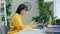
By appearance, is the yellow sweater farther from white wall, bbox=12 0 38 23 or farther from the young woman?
white wall, bbox=12 0 38 23

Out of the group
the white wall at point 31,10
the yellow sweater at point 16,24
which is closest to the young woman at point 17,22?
the yellow sweater at point 16,24

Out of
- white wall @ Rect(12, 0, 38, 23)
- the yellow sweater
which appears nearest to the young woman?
the yellow sweater

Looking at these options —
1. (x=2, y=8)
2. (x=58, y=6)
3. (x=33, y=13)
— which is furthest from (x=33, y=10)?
(x=58, y=6)

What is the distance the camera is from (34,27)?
282 cm

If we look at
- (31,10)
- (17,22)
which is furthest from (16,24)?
(31,10)

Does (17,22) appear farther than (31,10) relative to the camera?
No

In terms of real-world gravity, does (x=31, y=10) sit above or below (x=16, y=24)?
above

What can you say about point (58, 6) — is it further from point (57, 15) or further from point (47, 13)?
point (47, 13)

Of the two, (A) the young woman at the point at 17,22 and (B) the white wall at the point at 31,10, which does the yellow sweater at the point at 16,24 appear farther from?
(B) the white wall at the point at 31,10

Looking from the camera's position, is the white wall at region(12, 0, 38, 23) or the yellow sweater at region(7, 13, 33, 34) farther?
the white wall at region(12, 0, 38, 23)

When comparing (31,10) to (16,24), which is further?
(31,10)

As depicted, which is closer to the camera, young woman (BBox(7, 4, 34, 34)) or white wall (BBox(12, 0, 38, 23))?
young woman (BBox(7, 4, 34, 34))

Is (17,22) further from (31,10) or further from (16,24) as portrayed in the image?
(31,10)

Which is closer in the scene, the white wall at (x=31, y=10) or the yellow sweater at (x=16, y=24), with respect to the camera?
the yellow sweater at (x=16, y=24)
